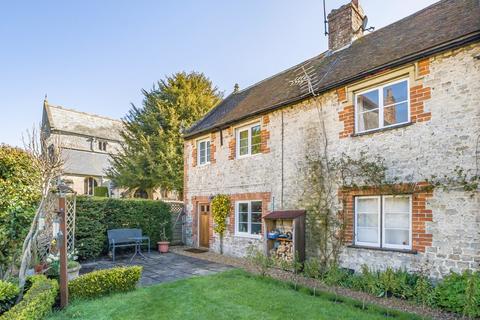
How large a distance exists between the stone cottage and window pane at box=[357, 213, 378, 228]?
3 centimetres

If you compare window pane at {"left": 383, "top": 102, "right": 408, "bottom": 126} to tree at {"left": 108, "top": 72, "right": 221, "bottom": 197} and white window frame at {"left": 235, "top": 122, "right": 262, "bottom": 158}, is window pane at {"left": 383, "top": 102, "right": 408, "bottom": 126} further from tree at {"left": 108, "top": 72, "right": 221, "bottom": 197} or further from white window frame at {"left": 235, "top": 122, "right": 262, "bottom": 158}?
tree at {"left": 108, "top": 72, "right": 221, "bottom": 197}

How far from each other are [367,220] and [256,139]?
5130 mm

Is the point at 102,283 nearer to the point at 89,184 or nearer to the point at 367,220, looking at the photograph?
the point at 367,220

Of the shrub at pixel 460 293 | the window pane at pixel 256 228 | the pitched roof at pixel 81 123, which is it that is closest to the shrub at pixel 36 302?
the window pane at pixel 256 228

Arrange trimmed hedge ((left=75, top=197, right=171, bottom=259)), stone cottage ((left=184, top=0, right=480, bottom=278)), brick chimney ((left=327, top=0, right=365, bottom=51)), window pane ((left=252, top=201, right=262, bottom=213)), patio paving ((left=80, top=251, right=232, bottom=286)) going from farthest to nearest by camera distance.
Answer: trimmed hedge ((left=75, top=197, right=171, bottom=259)), window pane ((left=252, top=201, right=262, bottom=213)), brick chimney ((left=327, top=0, right=365, bottom=51)), patio paving ((left=80, top=251, right=232, bottom=286)), stone cottage ((left=184, top=0, right=480, bottom=278))

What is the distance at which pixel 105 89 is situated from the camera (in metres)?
15.5

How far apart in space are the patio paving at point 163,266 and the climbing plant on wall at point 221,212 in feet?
5.14

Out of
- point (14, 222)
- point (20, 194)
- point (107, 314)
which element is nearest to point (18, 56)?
point (20, 194)

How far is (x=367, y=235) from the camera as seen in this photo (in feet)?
24.1

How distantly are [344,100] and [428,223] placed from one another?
3790mm

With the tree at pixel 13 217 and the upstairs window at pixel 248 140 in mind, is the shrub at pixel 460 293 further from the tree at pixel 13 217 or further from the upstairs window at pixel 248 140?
the tree at pixel 13 217

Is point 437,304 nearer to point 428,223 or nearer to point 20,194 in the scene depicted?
point 428,223

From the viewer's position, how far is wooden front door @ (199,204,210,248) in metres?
13.3

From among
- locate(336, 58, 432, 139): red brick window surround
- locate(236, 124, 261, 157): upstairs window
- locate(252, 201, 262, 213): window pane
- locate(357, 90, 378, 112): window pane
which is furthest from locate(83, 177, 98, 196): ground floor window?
locate(357, 90, 378, 112): window pane
